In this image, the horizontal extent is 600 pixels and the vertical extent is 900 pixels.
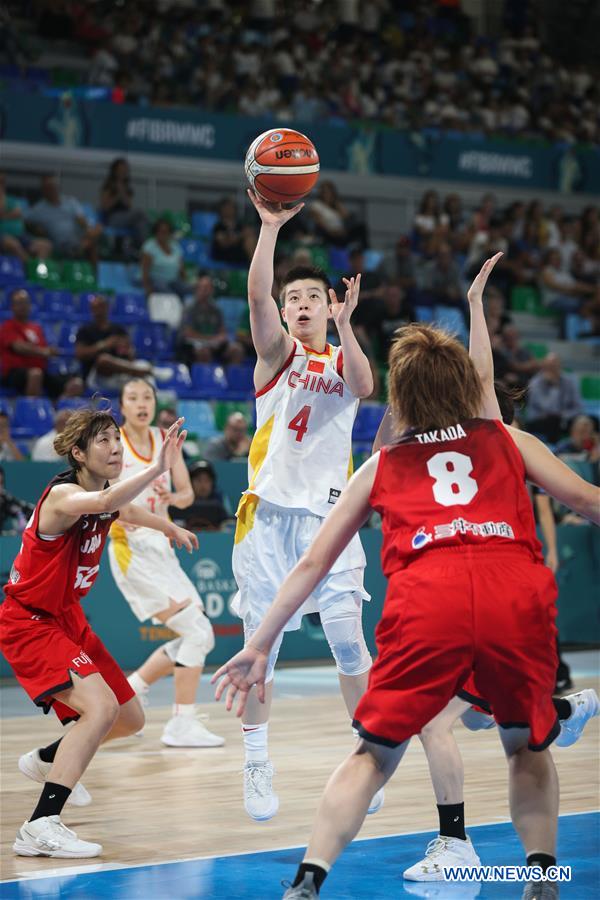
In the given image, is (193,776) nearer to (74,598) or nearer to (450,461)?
(74,598)

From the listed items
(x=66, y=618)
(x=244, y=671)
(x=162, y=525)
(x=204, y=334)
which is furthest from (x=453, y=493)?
(x=204, y=334)

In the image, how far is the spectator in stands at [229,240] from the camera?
57.3 feet

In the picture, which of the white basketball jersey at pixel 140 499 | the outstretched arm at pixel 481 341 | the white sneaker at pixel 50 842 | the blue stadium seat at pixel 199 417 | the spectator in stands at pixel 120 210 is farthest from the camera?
the spectator in stands at pixel 120 210

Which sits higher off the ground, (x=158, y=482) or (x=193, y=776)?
(x=158, y=482)

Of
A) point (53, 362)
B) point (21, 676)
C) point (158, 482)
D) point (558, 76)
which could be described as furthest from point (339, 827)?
point (558, 76)

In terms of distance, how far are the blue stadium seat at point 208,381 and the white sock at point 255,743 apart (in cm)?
952

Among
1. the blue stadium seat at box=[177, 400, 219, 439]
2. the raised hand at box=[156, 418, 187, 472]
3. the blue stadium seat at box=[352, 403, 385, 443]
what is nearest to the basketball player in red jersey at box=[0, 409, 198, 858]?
the raised hand at box=[156, 418, 187, 472]

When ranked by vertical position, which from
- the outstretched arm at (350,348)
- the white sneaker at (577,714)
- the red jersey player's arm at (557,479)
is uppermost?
the outstretched arm at (350,348)

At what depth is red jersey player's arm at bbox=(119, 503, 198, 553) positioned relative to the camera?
20.8 feet

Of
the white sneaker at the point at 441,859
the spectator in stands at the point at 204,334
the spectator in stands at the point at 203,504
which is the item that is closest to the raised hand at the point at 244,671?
the white sneaker at the point at 441,859

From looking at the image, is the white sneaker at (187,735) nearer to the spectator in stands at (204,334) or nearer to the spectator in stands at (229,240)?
the spectator in stands at (204,334)

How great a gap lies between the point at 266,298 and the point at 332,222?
44.1 ft

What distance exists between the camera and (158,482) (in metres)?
8.40

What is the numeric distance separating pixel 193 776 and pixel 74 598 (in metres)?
1.72
